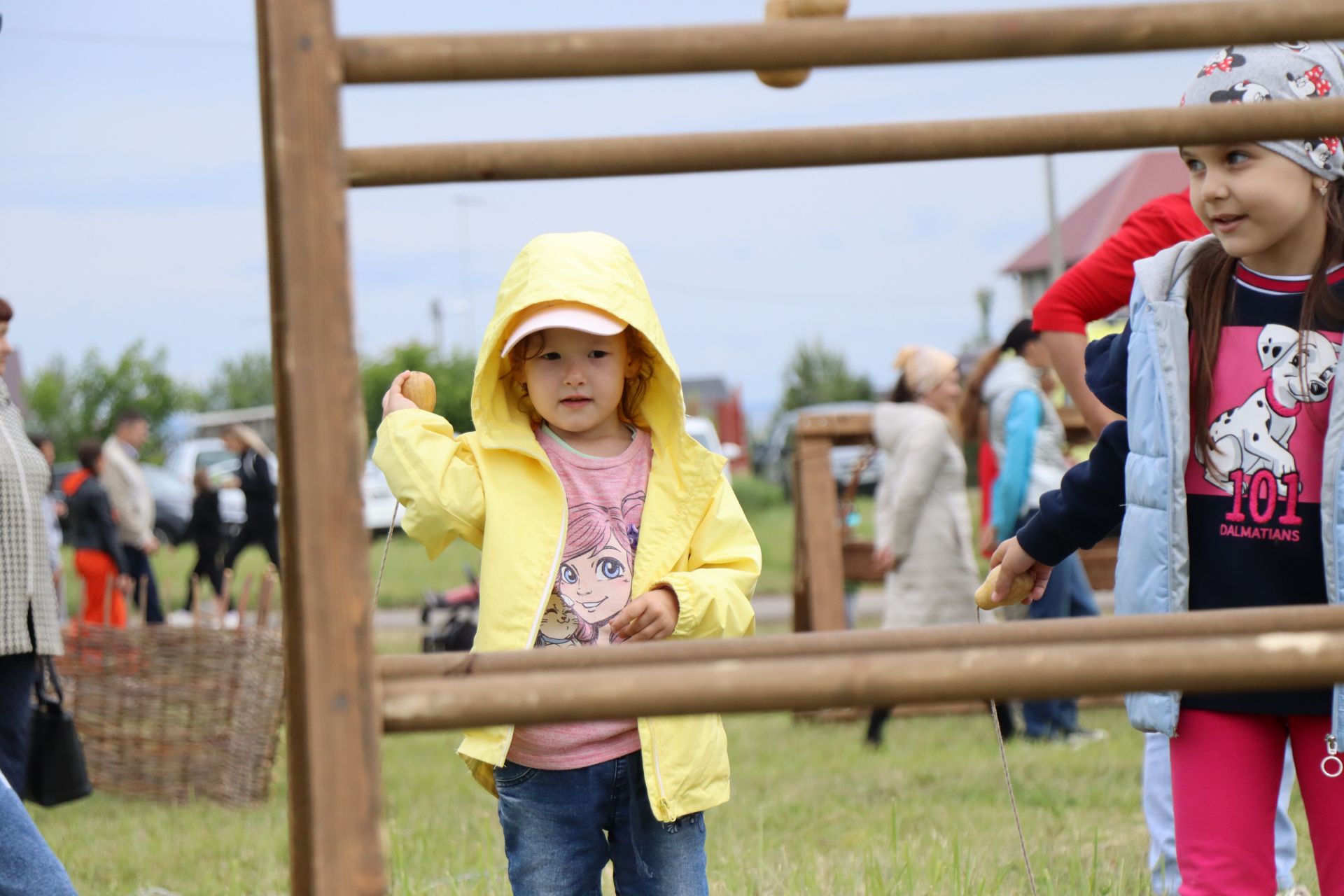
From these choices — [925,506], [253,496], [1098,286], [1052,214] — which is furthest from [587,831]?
[1052,214]

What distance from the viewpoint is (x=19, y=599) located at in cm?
359

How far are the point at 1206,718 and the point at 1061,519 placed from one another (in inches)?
13.0

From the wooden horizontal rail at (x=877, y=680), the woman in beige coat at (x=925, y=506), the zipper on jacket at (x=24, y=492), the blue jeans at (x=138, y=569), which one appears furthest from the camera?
the blue jeans at (x=138, y=569)

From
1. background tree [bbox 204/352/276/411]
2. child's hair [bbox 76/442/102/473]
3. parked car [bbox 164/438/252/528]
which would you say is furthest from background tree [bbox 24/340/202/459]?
child's hair [bbox 76/442/102/473]

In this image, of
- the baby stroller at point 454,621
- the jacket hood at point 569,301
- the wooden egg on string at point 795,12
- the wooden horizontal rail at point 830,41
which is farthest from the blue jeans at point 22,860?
the baby stroller at point 454,621

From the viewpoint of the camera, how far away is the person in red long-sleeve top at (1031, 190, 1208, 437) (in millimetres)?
2928

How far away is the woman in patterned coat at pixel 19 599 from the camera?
11.7ft

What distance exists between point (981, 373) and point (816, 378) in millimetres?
43942

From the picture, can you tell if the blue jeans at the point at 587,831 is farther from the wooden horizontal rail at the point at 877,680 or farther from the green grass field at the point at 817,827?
the wooden horizontal rail at the point at 877,680

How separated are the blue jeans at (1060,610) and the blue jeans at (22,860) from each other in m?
3.62

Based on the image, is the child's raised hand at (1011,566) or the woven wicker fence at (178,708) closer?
the child's raised hand at (1011,566)

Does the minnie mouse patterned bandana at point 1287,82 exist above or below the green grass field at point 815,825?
above

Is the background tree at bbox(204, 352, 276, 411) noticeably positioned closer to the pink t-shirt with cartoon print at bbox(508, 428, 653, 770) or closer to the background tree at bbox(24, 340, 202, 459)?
the background tree at bbox(24, 340, 202, 459)

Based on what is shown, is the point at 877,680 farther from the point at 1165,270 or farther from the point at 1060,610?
Result: the point at 1060,610
